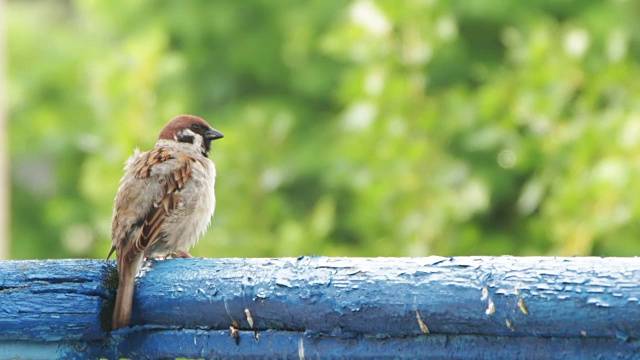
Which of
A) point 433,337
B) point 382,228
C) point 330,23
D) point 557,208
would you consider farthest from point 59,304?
point 330,23

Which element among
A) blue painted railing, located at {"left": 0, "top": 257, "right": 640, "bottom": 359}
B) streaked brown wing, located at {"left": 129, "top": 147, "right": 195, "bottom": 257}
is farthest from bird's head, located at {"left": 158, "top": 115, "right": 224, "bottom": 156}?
blue painted railing, located at {"left": 0, "top": 257, "right": 640, "bottom": 359}

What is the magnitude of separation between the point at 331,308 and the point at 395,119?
15.1 ft

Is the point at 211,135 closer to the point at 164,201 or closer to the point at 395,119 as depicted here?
the point at 164,201

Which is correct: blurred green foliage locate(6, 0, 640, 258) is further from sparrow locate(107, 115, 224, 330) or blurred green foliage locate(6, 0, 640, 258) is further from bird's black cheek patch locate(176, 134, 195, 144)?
sparrow locate(107, 115, 224, 330)

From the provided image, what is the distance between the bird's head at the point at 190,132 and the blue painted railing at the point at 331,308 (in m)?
2.18

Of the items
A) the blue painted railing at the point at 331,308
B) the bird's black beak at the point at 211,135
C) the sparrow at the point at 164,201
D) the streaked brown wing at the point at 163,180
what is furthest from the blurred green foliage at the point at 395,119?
the blue painted railing at the point at 331,308

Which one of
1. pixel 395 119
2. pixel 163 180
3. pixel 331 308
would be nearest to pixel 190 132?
pixel 163 180

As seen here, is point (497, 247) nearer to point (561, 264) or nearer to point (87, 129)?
point (87, 129)

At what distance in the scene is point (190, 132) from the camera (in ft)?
15.5

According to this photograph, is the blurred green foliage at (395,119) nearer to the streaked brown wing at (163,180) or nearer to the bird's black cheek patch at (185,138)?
the bird's black cheek patch at (185,138)

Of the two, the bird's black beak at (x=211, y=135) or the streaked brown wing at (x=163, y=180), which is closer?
the streaked brown wing at (x=163, y=180)

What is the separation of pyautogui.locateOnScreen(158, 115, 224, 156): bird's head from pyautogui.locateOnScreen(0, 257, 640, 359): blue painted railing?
2178 mm

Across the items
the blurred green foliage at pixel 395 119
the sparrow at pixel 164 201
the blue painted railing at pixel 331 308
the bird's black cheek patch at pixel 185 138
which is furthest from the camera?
the blurred green foliage at pixel 395 119

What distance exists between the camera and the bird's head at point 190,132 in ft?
15.4
